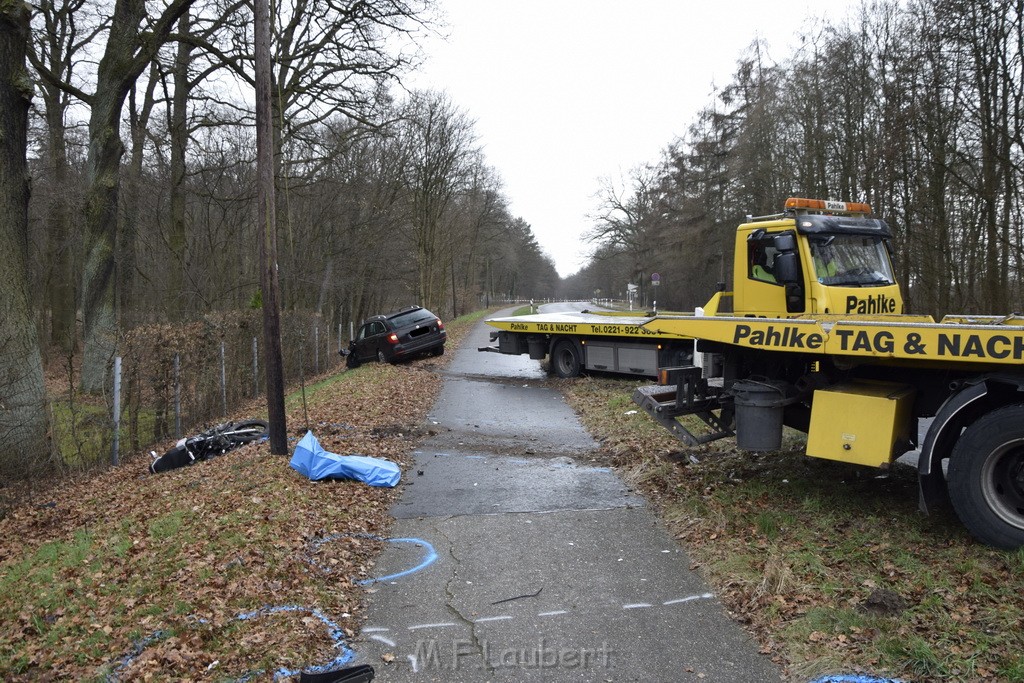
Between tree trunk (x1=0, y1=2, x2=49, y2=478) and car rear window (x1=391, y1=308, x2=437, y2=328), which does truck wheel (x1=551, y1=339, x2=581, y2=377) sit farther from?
tree trunk (x1=0, y1=2, x2=49, y2=478)

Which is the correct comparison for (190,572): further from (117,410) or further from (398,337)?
(398,337)

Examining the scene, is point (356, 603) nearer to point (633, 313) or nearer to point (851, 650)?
point (851, 650)

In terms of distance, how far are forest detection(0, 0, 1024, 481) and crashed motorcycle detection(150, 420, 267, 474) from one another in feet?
4.48

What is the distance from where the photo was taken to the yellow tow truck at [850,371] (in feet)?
16.5

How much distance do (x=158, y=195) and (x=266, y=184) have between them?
17.6m

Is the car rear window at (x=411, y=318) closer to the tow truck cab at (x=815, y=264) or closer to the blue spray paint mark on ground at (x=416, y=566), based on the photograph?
the tow truck cab at (x=815, y=264)

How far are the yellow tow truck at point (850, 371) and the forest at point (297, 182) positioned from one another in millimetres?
8259

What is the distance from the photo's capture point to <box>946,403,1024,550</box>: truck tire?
194 inches

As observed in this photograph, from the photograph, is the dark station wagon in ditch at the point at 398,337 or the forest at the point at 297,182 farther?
the dark station wagon in ditch at the point at 398,337

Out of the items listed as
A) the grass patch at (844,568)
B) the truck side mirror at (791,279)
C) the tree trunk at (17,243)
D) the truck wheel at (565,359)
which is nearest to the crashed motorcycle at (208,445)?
the tree trunk at (17,243)

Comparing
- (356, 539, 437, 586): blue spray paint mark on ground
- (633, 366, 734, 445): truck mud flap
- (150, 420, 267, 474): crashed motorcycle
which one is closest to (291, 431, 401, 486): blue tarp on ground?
(356, 539, 437, 586): blue spray paint mark on ground

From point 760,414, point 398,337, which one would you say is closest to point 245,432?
point 760,414

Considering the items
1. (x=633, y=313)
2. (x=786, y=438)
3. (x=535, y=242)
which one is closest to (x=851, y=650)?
(x=786, y=438)

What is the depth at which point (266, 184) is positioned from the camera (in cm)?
895
